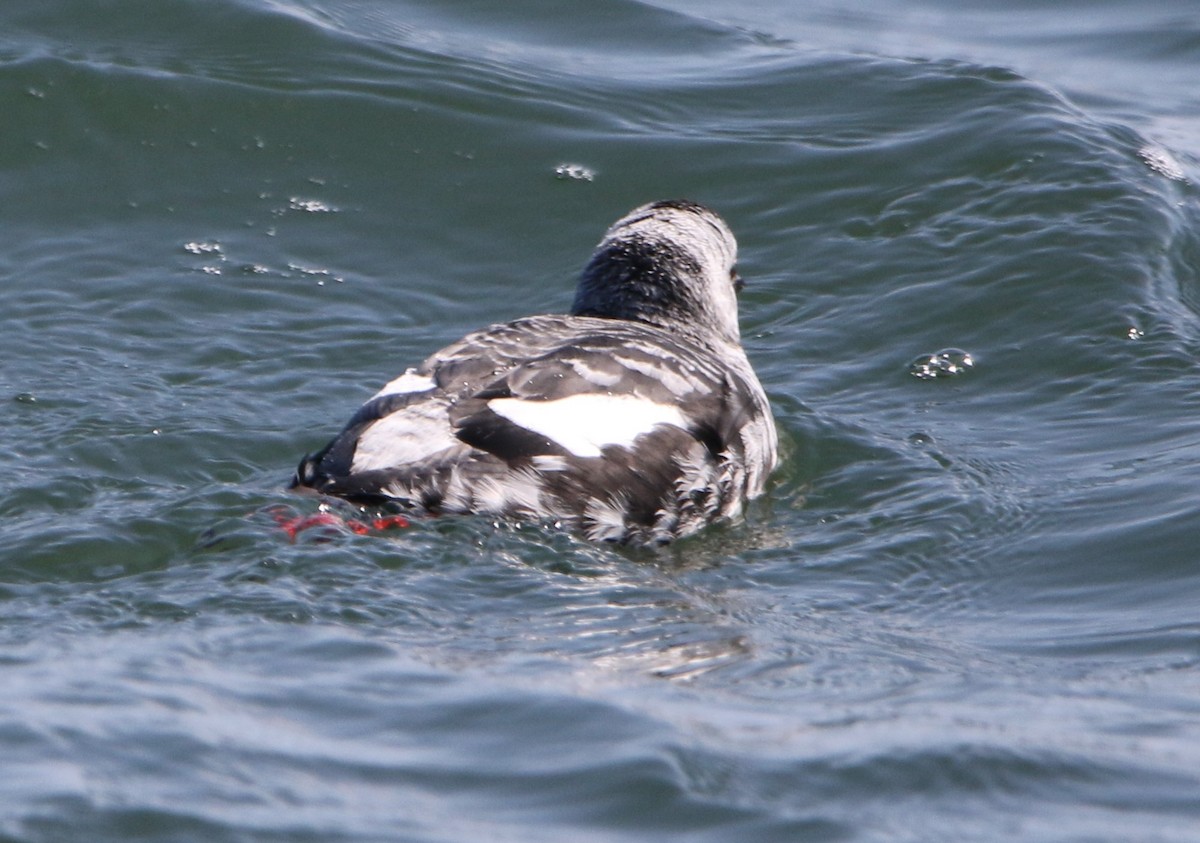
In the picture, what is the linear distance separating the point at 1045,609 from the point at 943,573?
44 cm

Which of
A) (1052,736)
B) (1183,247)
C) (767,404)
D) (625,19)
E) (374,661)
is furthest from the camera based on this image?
(625,19)

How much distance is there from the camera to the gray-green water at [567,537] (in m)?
4.14

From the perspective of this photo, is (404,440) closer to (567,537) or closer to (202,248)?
(567,537)

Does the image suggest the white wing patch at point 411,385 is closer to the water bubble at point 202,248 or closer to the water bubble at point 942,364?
the water bubble at point 942,364

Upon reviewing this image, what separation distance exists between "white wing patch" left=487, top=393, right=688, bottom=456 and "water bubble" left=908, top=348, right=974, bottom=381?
266 cm

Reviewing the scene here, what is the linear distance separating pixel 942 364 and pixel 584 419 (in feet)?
10.3

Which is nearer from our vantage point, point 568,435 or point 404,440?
point 404,440

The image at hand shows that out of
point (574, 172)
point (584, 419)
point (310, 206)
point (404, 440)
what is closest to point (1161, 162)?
point (574, 172)

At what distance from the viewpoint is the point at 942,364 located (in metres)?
8.68

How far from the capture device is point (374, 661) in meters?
4.83

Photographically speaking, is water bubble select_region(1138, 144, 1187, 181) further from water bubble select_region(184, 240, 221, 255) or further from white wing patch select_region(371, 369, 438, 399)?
white wing patch select_region(371, 369, 438, 399)

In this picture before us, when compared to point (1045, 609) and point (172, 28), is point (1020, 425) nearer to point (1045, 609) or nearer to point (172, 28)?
point (1045, 609)

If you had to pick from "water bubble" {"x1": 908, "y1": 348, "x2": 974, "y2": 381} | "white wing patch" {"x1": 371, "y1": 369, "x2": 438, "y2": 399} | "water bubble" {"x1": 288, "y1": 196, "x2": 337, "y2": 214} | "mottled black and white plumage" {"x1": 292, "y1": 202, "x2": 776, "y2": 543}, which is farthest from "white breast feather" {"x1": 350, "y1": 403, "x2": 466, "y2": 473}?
"water bubble" {"x1": 288, "y1": 196, "x2": 337, "y2": 214}

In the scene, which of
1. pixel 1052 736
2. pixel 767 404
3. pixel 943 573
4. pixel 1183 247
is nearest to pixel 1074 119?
pixel 1183 247
